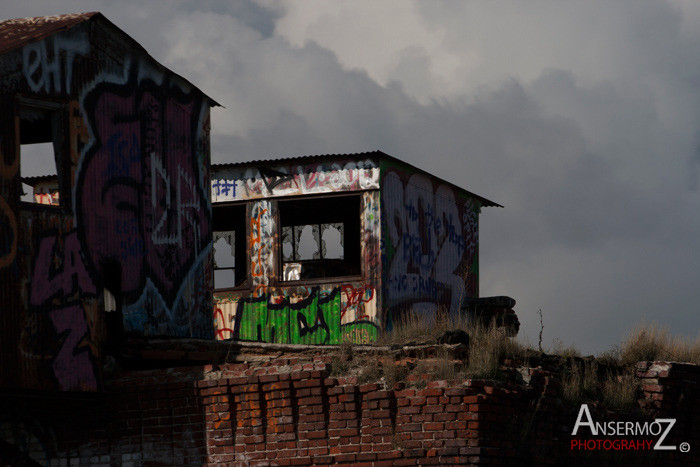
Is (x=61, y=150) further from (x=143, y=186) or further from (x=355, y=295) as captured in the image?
(x=355, y=295)

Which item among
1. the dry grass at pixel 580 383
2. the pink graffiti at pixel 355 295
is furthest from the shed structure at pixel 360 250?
the dry grass at pixel 580 383

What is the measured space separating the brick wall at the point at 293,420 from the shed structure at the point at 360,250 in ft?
23.8

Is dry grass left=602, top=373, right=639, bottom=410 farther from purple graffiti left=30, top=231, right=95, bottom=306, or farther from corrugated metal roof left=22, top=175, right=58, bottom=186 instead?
corrugated metal roof left=22, top=175, right=58, bottom=186

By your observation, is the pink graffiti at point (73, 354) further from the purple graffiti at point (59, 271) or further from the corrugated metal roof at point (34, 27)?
the corrugated metal roof at point (34, 27)

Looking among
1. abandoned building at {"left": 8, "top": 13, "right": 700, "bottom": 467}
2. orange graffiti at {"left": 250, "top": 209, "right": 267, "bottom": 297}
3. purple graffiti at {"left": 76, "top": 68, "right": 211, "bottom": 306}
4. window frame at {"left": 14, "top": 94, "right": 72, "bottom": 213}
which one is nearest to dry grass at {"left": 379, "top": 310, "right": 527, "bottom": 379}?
abandoned building at {"left": 8, "top": 13, "right": 700, "bottom": 467}

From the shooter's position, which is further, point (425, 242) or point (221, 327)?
point (425, 242)

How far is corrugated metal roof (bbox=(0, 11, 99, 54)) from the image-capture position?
12.9m

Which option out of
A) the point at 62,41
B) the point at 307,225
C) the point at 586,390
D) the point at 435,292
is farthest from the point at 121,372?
the point at 307,225

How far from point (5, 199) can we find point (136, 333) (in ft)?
10.1

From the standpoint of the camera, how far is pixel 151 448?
12.7 meters

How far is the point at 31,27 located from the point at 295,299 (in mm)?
9014

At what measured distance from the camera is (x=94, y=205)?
1382cm

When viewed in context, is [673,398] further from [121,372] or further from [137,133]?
[137,133]

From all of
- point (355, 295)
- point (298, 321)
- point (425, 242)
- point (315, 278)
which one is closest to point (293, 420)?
point (355, 295)
